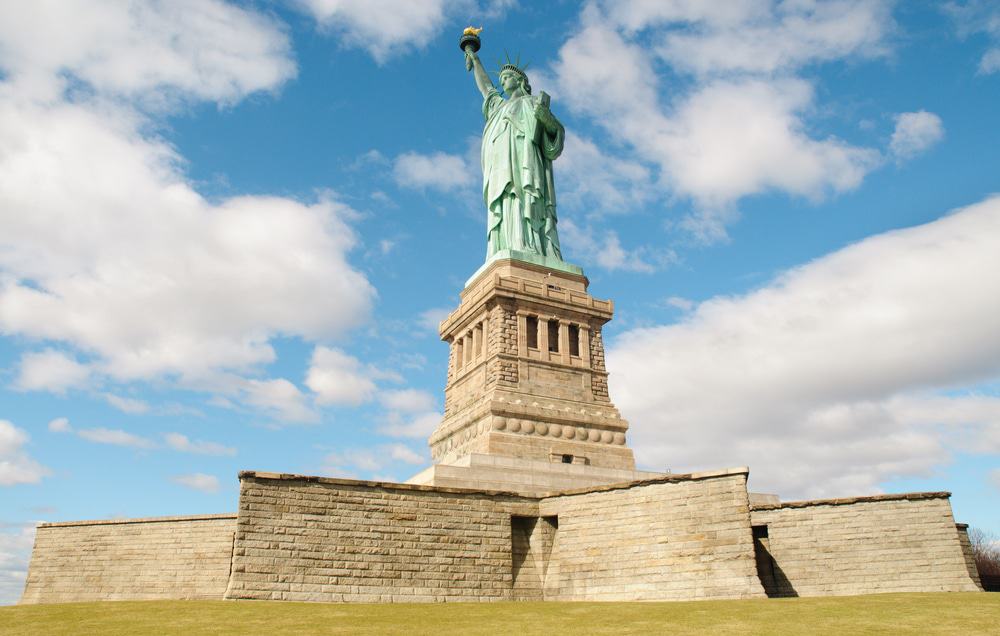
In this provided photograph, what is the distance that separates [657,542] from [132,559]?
1670 centimetres

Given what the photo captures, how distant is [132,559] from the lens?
24.2 meters

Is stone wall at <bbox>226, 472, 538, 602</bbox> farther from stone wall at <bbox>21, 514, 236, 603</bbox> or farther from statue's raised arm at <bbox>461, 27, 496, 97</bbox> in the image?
statue's raised arm at <bbox>461, 27, 496, 97</bbox>

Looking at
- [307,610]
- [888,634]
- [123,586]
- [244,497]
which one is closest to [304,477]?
[244,497]

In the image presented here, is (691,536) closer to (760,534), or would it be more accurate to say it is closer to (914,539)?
(760,534)

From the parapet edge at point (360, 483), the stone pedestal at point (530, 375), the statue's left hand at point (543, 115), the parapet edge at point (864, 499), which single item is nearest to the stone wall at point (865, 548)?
the parapet edge at point (864, 499)

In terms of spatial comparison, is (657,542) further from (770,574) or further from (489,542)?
(489,542)

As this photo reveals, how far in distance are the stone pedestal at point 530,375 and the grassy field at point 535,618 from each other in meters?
13.7

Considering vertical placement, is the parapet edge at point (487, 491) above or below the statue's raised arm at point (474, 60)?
below

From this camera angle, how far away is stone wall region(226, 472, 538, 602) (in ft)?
61.3

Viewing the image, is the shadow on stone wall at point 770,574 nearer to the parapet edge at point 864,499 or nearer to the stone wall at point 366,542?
the parapet edge at point 864,499

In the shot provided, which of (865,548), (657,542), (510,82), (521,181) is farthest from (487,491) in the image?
(510,82)

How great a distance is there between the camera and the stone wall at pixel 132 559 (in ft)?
74.2

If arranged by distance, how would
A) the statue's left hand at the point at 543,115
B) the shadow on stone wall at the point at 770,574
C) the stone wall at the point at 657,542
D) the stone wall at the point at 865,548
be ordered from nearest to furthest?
the stone wall at the point at 657,542 < the stone wall at the point at 865,548 < the shadow on stone wall at the point at 770,574 < the statue's left hand at the point at 543,115

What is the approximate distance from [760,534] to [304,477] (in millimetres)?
12648
